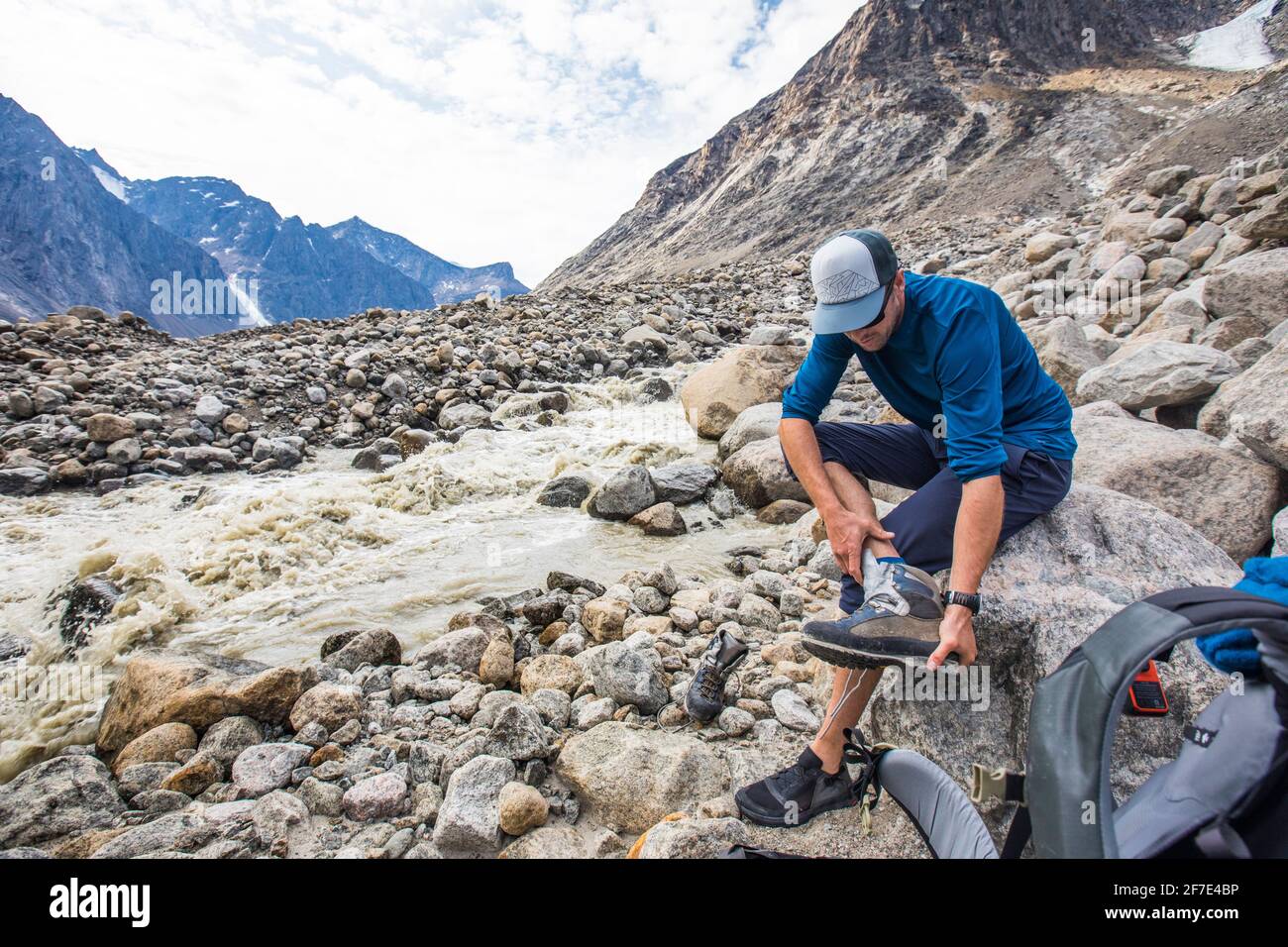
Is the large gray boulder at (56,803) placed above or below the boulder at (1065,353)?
below

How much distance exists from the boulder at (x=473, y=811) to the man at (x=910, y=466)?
92cm

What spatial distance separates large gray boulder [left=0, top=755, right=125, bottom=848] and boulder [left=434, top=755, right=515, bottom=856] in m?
1.37

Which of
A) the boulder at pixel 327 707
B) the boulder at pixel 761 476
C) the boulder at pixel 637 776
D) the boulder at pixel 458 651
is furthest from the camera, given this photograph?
the boulder at pixel 761 476

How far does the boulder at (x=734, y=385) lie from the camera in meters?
8.16

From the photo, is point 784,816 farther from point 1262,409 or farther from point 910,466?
→ point 1262,409

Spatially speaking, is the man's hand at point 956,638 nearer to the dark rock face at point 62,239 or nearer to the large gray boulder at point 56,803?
the large gray boulder at point 56,803

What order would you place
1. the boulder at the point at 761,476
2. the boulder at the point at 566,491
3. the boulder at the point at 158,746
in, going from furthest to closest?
the boulder at the point at 566,491 < the boulder at the point at 761,476 < the boulder at the point at 158,746

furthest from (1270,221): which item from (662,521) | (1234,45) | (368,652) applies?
(1234,45)

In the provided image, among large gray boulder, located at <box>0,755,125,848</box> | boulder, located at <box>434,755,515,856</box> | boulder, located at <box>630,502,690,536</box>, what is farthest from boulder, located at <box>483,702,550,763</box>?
boulder, located at <box>630,502,690,536</box>

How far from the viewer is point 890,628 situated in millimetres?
2023

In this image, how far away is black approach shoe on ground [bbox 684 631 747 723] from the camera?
2.71 metres

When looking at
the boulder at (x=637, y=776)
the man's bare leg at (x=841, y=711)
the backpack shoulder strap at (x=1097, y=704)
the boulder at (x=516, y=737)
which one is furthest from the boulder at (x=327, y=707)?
the backpack shoulder strap at (x=1097, y=704)

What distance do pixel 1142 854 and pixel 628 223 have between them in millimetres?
69907

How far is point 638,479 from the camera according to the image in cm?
624
